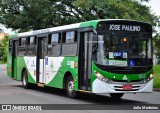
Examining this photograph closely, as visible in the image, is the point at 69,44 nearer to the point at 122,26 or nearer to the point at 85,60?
the point at 85,60

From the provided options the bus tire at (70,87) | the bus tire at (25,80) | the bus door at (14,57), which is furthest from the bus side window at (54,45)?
the bus door at (14,57)

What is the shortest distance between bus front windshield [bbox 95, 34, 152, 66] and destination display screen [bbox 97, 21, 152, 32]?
0.25 meters

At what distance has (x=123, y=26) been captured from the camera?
14.6 meters

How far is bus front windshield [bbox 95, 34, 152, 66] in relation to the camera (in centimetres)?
1423

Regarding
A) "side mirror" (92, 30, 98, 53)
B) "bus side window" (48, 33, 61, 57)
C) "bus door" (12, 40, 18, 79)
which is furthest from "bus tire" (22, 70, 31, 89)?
"side mirror" (92, 30, 98, 53)

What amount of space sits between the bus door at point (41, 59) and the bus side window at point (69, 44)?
84.9 inches

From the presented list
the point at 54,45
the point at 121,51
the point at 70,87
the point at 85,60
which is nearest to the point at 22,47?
the point at 54,45

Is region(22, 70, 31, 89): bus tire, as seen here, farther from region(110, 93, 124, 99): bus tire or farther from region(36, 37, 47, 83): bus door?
region(110, 93, 124, 99): bus tire

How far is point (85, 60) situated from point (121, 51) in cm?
144

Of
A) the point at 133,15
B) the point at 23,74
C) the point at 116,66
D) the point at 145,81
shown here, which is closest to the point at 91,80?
the point at 116,66

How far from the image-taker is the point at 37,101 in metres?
14.8

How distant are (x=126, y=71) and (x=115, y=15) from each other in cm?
1746

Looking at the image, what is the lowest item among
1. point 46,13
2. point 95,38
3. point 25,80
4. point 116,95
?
point 116,95

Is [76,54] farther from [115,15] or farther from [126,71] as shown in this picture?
[115,15]
